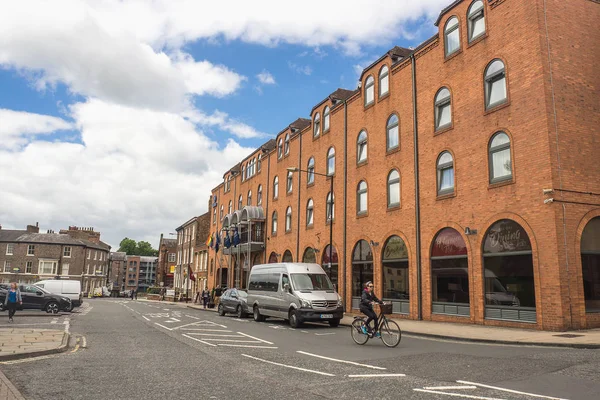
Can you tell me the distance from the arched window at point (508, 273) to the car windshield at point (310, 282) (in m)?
5.89

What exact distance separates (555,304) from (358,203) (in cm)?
1243

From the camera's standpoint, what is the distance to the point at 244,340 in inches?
519

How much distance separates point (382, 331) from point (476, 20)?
1319 centimetres

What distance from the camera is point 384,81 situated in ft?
78.5

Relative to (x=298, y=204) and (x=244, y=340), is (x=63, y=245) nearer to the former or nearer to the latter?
(x=298, y=204)

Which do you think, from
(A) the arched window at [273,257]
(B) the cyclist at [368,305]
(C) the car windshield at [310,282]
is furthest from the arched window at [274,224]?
(B) the cyclist at [368,305]

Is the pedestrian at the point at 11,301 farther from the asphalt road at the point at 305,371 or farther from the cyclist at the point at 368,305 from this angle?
the cyclist at the point at 368,305

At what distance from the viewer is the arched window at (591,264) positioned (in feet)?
46.8

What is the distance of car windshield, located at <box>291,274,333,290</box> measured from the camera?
18062 mm

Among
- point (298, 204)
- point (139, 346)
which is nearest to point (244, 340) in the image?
point (139, 346)

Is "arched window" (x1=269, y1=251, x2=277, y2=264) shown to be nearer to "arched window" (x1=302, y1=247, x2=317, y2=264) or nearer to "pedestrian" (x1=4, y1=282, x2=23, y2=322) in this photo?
"arched window" (x1=302, y1=247, x2=317, y2=264)

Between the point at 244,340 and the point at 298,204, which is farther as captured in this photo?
the point at 298,204

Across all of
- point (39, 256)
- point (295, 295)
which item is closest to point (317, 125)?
point (295, 295)

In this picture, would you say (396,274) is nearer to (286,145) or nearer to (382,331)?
(382,331)
